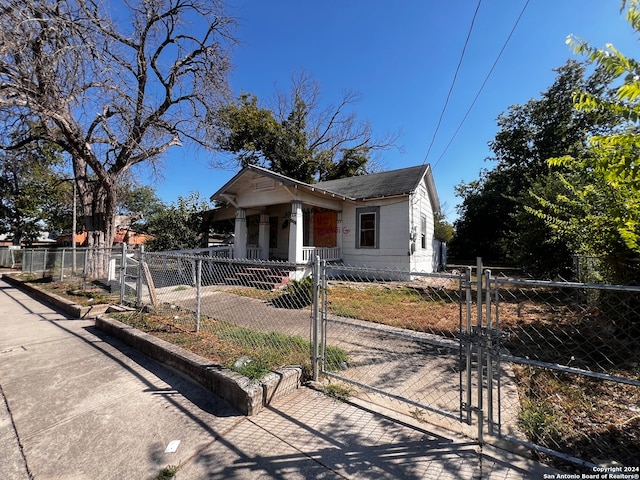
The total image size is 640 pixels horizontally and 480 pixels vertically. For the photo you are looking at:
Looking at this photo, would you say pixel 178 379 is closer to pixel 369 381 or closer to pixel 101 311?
pixel 369 381

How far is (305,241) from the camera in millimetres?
13875

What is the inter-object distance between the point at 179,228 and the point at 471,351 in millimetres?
16847

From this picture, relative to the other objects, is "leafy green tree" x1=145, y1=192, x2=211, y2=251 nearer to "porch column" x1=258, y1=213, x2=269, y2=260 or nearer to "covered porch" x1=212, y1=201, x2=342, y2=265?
"covered porch" x1=212, y1=201, x2=342, y2=265

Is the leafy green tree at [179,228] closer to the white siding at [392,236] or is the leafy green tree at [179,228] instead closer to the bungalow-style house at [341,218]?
the bungalow-style house at [341,218]

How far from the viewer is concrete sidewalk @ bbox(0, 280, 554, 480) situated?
2078mm

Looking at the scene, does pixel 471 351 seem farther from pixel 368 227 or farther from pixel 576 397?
pixel 368 227

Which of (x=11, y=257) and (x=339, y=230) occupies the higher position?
(x=339, y=230)

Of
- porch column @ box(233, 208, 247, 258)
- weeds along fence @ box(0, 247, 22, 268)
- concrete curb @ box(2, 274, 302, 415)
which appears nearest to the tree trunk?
porch column @ box(233, 208, 247, 258)

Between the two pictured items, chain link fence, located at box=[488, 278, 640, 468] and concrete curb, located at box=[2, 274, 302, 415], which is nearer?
chain link fence, located at box=[488, 278, 640, 468]

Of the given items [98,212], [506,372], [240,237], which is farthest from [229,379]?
[98,212]

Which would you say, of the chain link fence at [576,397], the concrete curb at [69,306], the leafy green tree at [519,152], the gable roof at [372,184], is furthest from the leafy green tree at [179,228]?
the leafy green tree at [519,152]

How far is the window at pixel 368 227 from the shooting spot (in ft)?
39.7

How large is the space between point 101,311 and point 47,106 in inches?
252

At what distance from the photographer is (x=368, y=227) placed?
1245 centimetres
